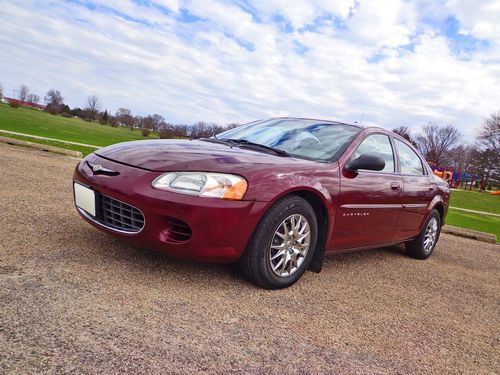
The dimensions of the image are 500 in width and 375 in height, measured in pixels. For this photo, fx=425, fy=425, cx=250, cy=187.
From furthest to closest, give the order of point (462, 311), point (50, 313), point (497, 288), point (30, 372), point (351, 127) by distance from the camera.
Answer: point (497, 288)
point (351, 127)
point (462, 311)
point (50, 313)
point (30, 372)

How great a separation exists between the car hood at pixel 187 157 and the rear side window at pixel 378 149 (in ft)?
2.83

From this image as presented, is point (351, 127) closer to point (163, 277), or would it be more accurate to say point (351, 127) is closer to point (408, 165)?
point (408, 165)

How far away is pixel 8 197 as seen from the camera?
4.79 meters

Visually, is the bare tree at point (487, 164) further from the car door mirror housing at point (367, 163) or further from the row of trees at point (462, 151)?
the car door mirror housing at point (367, 163)

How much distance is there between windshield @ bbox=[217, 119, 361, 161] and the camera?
3.74 metres

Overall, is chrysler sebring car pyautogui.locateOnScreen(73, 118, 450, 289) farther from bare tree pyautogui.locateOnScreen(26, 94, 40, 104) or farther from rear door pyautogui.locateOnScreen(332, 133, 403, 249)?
bare tree pyautogui.locateOnScreen(26, 94, 40, 104)

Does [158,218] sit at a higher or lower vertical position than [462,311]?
higher

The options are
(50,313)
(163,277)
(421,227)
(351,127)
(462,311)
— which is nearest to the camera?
(50,313)

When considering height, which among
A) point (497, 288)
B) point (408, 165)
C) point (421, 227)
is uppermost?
point (408, 165)

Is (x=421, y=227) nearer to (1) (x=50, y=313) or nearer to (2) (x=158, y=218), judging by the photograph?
(2) (x=158, y=218)

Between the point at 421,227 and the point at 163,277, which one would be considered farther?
the point at 421,227

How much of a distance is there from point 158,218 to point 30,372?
4.05ft

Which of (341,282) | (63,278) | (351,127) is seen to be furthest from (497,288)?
(63,278)

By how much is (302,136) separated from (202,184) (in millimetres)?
1502
